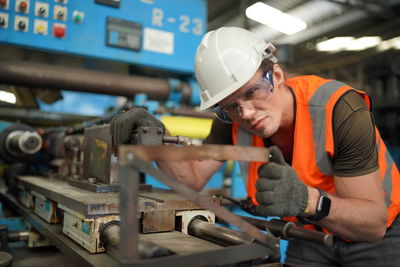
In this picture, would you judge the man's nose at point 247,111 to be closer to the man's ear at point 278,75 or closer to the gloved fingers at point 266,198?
the man's ear at point 278,75

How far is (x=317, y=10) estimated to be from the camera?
19.1 ft

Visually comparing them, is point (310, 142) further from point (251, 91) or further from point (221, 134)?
point (221, 134)

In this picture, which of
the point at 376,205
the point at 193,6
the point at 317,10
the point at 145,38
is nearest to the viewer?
the point at 376,205

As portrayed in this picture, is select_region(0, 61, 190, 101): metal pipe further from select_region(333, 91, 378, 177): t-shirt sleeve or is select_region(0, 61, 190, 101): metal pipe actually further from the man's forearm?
the man's forearm

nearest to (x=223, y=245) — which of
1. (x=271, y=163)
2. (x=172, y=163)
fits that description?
(x=271, y=163)

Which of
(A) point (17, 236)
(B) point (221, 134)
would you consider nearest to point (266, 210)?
(B) point (221, 134)

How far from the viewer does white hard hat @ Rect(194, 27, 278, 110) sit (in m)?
1.13

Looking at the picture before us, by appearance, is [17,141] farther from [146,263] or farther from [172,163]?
[146,263]

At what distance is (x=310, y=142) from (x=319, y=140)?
48 mm

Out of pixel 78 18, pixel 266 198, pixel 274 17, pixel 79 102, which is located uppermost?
pixel 274 17

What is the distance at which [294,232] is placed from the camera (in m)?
0.81

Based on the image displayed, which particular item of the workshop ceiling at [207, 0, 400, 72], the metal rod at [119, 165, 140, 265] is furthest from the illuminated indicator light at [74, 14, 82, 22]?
the workshop ceiling at [207, 0, 400, 72]

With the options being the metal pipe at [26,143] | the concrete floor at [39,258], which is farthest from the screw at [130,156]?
the metal pipe at [26,143]

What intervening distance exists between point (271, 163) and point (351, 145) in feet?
Answer: 1.27
